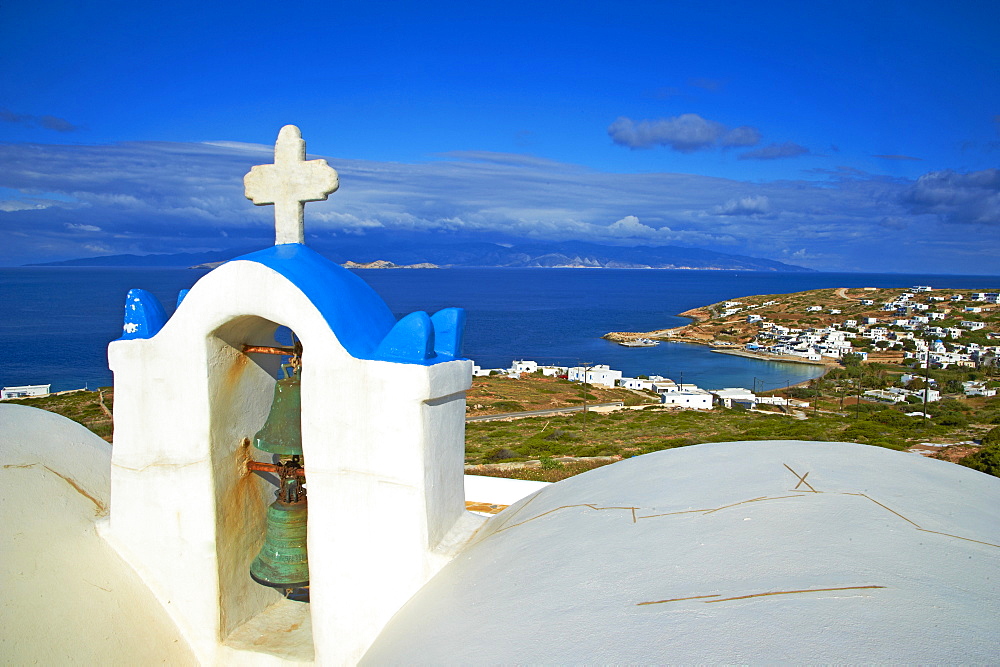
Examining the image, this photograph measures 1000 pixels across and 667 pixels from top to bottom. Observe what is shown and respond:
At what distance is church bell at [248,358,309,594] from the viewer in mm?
3740

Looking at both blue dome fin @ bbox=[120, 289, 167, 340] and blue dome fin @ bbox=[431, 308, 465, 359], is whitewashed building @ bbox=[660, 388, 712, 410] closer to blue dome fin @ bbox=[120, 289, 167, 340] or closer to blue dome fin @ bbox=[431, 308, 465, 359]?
blue dome fin @ bbox=[431, 308, 465, 359]

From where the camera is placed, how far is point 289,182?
364cm

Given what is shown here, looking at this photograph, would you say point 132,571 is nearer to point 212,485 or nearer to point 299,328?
point 212,485

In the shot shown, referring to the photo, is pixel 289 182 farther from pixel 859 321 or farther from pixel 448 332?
pixel 859 321

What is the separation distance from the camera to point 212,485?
3.71 metres

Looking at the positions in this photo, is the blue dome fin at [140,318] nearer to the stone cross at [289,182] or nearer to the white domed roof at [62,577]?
the stone cross at [289,182]

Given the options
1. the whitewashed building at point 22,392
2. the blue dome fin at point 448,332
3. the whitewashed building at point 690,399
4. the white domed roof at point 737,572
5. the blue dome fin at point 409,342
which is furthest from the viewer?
the whitewashed building at point 690,399

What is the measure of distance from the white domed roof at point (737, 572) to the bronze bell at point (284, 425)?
1117mm

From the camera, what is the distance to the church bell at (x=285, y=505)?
374cm

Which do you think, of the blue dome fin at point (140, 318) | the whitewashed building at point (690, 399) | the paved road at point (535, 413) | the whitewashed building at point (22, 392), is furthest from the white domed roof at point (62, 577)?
the whitewashed building at point (22, 392)

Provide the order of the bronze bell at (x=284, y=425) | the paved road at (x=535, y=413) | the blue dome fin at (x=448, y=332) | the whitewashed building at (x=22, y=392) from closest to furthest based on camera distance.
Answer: the blue dome fin at (x=448, y=332)
the bronze bell at (x=284, y=425)
the paved road at (x=535, y=413)
the whitewashed building at (x=22, y=392)

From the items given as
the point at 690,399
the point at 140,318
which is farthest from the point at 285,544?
the point at 690,399

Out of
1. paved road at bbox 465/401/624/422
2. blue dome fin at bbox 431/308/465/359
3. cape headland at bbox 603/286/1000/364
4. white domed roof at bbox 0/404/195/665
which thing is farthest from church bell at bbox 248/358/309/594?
cape headland at bbox 603/286/1000/364

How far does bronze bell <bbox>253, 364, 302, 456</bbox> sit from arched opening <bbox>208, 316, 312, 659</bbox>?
0.14ft
